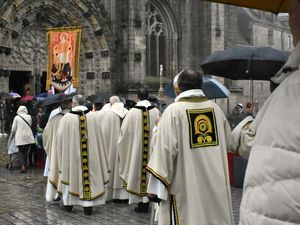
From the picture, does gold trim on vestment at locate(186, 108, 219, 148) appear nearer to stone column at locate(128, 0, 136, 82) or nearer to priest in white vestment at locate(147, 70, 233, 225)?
priest in white vestment at locate(147, 70, 233, 225)

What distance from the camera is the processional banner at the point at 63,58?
572 inches

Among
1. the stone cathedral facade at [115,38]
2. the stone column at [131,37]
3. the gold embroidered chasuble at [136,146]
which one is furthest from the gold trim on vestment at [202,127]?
the stone column at [131,37]

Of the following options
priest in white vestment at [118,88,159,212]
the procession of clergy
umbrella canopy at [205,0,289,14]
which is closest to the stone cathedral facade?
the procession of clergy

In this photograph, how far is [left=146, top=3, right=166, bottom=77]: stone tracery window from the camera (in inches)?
1041

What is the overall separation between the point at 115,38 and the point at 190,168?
65.2ft

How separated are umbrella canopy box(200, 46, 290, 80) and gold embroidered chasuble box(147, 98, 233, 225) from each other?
3760 mm

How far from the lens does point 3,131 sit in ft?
67.5

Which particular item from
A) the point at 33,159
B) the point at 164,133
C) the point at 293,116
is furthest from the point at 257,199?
the point at 33,159

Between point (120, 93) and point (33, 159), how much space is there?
1035 cm

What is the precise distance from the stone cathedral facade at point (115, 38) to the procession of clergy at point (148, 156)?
13.2m

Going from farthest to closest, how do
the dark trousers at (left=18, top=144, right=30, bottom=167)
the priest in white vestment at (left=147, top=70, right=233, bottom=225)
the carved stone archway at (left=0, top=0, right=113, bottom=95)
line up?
the carved stone archway at (left=0, top=0, right=113, bottom=95), the dark trousers at (left=18, top=144, right=30, bottom=167), the priest in white vestment at (left=147, top=70, right=233, bottom=225)

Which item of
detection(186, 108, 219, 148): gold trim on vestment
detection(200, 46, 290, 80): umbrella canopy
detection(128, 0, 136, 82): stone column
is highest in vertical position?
detection(128, 0, 136, 82): stone column

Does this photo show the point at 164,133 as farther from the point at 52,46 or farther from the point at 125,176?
the point at 52,46

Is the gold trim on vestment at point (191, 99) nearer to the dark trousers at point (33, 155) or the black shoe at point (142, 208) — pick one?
the black shoe at point (142, 208)
